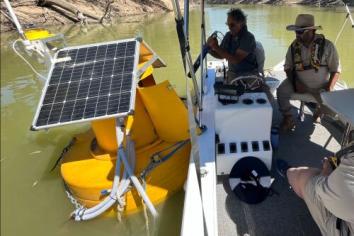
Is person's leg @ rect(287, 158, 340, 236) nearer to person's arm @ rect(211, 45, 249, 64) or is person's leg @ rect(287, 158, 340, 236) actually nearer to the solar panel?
the solar panel

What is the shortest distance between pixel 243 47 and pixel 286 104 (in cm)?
80

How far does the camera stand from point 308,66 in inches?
142

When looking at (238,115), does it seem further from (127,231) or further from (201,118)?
(127,231)

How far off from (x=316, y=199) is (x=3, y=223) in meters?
3.49

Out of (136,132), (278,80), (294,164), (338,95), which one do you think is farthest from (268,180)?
(278,80)

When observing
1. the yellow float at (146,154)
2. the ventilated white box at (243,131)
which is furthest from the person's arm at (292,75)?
the yellow float at (146,154)

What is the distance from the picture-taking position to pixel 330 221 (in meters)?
1.84

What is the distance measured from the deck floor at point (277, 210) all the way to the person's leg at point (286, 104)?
357 millimetres

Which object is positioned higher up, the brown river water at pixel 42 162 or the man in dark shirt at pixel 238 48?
the man in dark shirt at pixel 238 48

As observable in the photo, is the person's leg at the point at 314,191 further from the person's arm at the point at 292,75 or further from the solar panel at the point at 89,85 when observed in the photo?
the person's arm at the point at 292,75

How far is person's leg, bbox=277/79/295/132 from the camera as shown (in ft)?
11.9

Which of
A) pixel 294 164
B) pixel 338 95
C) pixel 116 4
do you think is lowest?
pixel 116 4

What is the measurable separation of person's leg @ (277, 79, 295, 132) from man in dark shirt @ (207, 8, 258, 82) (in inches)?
14.6

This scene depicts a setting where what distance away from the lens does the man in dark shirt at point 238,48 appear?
12.3 ft
